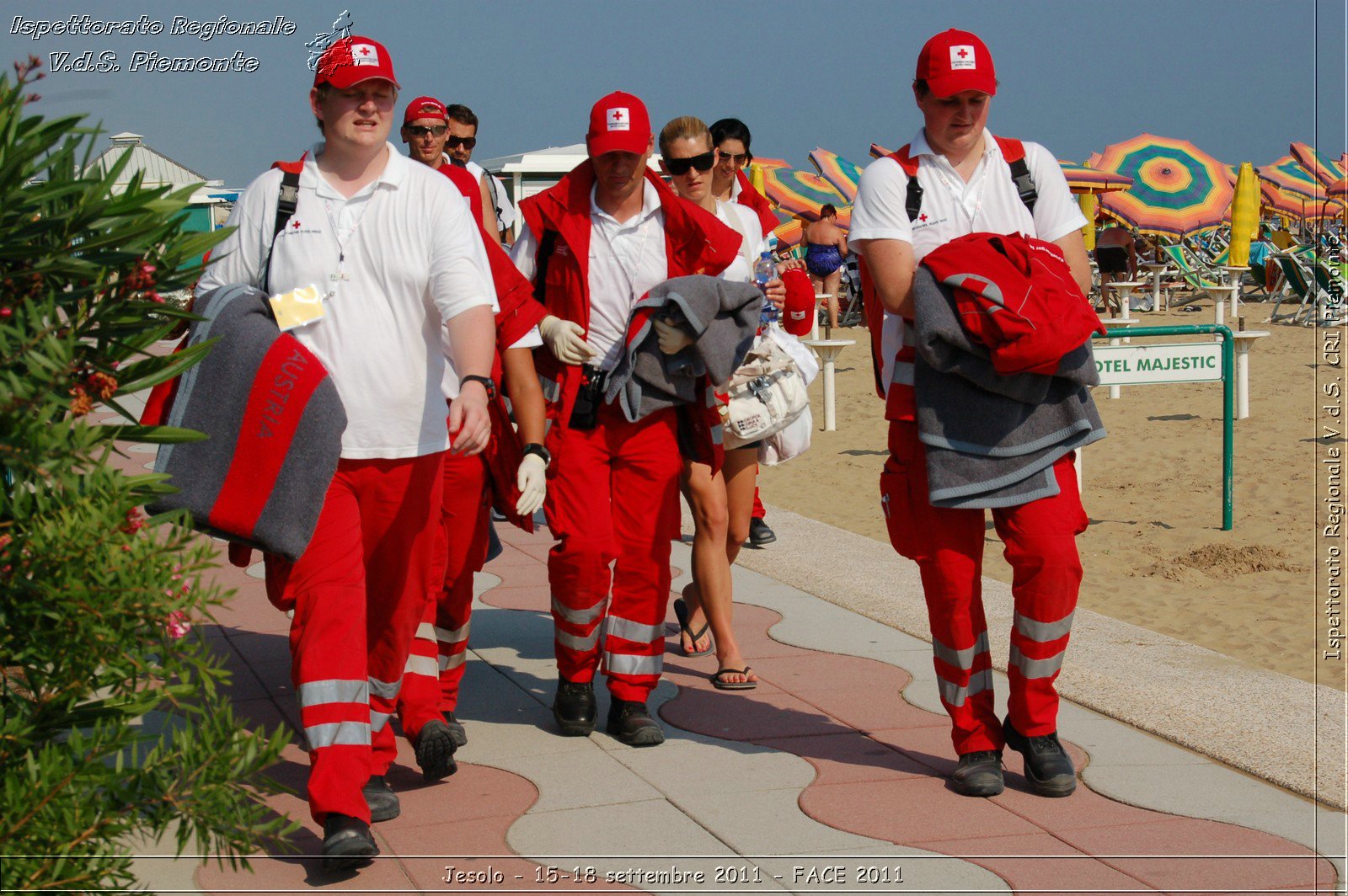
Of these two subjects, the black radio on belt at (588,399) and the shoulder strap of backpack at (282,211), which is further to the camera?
the black radio on belt at (588,399)

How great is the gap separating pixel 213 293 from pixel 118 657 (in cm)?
165

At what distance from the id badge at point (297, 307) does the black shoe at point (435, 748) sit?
129 centimetres

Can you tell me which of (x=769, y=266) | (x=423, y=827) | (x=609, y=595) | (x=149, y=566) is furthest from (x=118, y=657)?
(x=769, y=266)

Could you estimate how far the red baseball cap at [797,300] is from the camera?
5887 millimetres

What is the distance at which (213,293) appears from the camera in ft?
12.0

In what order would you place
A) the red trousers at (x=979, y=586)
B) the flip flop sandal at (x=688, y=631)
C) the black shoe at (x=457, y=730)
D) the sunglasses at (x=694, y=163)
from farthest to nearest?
the flip flop sandal at (x=688, y=631) → the sunglasses at (x=694, y=163) → the black shoe at (x=457, y=730) → the red trousers at (x=979, y=586)

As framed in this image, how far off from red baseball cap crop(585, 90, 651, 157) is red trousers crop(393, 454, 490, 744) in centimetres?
111

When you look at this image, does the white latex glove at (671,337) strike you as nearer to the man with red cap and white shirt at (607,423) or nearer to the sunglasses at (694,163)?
the man with red cap and white shirt at (607,423)

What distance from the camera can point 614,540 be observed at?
4840 millimetres

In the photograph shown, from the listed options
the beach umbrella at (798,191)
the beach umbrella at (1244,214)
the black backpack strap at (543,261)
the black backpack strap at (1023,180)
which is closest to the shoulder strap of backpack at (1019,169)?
the black backpack strap at (1023,180)

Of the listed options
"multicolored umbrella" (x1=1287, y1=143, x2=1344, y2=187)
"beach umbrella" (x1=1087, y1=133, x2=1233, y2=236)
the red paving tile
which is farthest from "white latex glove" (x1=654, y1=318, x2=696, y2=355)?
"multicolored umbrella" (x1=1287, y1=143, x2=1344, y2=187)

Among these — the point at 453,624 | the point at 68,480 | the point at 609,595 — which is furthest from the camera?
the point at 609,595

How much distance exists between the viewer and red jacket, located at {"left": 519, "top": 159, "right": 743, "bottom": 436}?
479 centimetres

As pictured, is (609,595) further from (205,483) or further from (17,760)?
(17,760)
